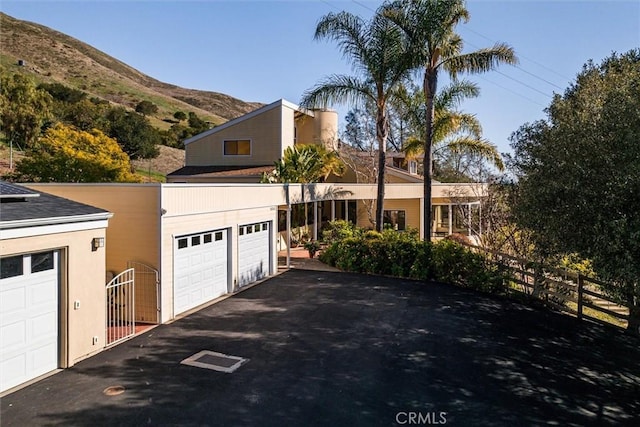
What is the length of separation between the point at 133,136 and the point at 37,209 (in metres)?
36.8

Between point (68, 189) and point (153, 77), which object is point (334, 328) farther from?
point (153, 77)

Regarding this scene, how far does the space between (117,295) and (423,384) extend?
23.3 ft

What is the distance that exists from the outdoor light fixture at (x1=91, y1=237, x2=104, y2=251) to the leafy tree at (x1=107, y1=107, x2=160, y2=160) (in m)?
35.5

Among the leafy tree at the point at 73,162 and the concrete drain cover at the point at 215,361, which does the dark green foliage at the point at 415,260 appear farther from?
the leafy tree at the point at 73,162

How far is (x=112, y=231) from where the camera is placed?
10.9 m

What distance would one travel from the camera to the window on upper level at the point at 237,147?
88.0 feet

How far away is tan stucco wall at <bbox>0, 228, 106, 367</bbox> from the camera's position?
8008mm

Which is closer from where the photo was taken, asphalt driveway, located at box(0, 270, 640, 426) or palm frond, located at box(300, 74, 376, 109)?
asphalt driveway, located at box(0, 270, 640, 426)

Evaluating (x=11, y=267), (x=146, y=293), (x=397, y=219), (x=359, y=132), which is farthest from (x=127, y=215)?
(x=359, y=132)

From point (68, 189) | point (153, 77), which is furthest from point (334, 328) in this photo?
point (153, 77)

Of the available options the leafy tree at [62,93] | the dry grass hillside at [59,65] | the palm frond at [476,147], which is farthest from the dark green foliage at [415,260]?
the dry grass hillside at [59,65]

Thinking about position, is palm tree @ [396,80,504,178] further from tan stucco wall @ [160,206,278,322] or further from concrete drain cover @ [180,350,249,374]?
concrete drain cover @ [180,350,249,374]

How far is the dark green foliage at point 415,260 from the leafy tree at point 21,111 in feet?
85.4

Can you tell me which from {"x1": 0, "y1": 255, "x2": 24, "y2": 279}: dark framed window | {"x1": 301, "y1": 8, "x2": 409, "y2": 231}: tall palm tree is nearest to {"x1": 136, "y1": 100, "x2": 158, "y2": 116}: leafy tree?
{"x1": 301, "y1": 8, "x2": 409, "y2": 231}: tall palm tree
